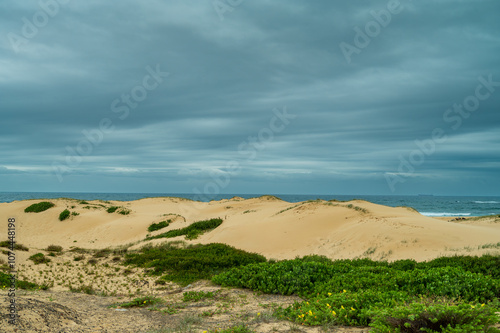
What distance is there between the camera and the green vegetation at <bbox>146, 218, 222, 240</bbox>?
25.5 meters

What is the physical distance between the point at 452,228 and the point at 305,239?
774 centimetres

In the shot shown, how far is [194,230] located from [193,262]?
11472 mm

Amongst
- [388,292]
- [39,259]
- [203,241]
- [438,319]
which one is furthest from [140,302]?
[203,241]

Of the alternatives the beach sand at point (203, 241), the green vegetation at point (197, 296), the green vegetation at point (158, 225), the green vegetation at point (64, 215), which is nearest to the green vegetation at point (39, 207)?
the beach sand at point (203, 241)

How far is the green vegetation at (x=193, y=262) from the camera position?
1359 cm

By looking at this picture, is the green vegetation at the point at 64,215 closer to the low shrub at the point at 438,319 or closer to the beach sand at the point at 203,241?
the beach sand at the point at 203,241

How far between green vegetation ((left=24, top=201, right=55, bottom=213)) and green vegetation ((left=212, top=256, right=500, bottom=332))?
103 feet

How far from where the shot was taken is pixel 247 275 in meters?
11.5

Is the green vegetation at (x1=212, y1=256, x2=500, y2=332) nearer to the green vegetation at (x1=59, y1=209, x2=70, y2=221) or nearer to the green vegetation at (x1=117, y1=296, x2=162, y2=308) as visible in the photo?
the green vegetation at (x1=117, y1=296, x2=162, y2=308)

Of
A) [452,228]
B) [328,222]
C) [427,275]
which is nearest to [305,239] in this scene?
[328,222]

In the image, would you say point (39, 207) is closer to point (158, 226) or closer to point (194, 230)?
point (158, 226)

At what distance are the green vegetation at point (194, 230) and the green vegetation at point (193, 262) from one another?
6.97 metres

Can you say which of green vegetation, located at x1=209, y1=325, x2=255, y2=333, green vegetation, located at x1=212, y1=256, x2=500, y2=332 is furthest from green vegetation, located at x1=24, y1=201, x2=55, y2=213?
green vegetation, located at x1=209, y1=325, x2=255, y2=333

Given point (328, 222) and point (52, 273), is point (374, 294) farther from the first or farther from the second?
point (328, 222)
